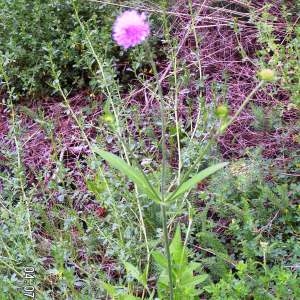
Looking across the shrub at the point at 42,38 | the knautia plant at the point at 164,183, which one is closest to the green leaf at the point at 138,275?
the knautia plant at the point at 164,183

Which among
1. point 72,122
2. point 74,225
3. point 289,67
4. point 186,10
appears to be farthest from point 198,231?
point 186,10

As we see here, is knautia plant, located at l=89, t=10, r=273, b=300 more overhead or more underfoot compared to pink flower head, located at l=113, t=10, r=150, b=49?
more underfoot

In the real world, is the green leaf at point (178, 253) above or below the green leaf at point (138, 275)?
above

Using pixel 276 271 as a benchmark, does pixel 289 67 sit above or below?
above

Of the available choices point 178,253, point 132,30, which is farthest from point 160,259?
point 132,30

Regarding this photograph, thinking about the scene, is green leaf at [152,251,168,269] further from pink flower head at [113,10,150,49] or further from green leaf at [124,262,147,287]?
pink flower head at [113,10,150,49]

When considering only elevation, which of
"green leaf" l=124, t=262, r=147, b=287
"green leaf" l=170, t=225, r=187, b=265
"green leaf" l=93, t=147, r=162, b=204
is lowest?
"green leaf" l=124, t=262, r=147, b=287

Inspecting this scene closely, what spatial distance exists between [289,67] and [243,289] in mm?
1194

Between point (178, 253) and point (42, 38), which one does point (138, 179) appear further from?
point (42, 38)

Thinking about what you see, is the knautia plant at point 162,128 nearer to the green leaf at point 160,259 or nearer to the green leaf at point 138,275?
the green leaf at point 160,259

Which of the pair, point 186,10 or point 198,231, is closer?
point 198,231

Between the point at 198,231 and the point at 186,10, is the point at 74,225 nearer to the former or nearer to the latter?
the point at 198,231

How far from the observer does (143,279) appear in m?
1.90

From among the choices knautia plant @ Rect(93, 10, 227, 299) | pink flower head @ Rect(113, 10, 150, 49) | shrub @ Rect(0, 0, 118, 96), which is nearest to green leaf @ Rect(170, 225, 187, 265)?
knautia plant @ Rect(93, 10, 227, 299)
